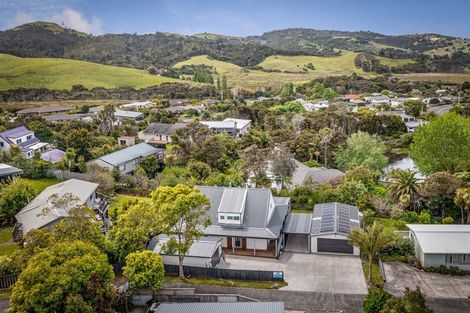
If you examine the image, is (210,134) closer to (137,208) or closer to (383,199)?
(383,199)

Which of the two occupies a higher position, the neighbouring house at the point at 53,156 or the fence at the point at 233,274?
the neighbouring house at the point at 53,156

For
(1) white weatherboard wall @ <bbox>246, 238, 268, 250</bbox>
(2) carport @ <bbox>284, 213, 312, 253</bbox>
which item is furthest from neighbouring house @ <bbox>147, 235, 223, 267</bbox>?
(2) carport @ <bbox>284, 213, 312, 253</bbox>

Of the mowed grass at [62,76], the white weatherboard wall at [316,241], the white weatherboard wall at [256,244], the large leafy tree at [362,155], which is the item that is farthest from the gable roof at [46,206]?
the mowed grass at [62,76]

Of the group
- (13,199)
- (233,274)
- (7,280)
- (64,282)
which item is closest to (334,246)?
(233,274)

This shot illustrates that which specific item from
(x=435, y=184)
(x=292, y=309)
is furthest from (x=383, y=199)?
(x=292, y=309)

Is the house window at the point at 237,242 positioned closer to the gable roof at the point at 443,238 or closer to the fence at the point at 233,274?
the fence at the point at 233,274

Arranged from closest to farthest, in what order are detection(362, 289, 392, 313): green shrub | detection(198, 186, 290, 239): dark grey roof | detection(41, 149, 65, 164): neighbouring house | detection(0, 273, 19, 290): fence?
detection(362, 289, 392, 313): green shrub, detection(0, 273, 19, 290): fence, detection(198, 186, 290, 239): dark grey roof, detection(41, 149, 65, 164): neighbouring house

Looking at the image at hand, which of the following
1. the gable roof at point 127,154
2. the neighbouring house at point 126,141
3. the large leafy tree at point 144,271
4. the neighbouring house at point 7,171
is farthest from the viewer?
the neighbouring house at point 126,141

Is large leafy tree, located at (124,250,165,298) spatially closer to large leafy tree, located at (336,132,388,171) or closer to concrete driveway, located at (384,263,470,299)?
concrete driveway, located at (384,263,470,299)
